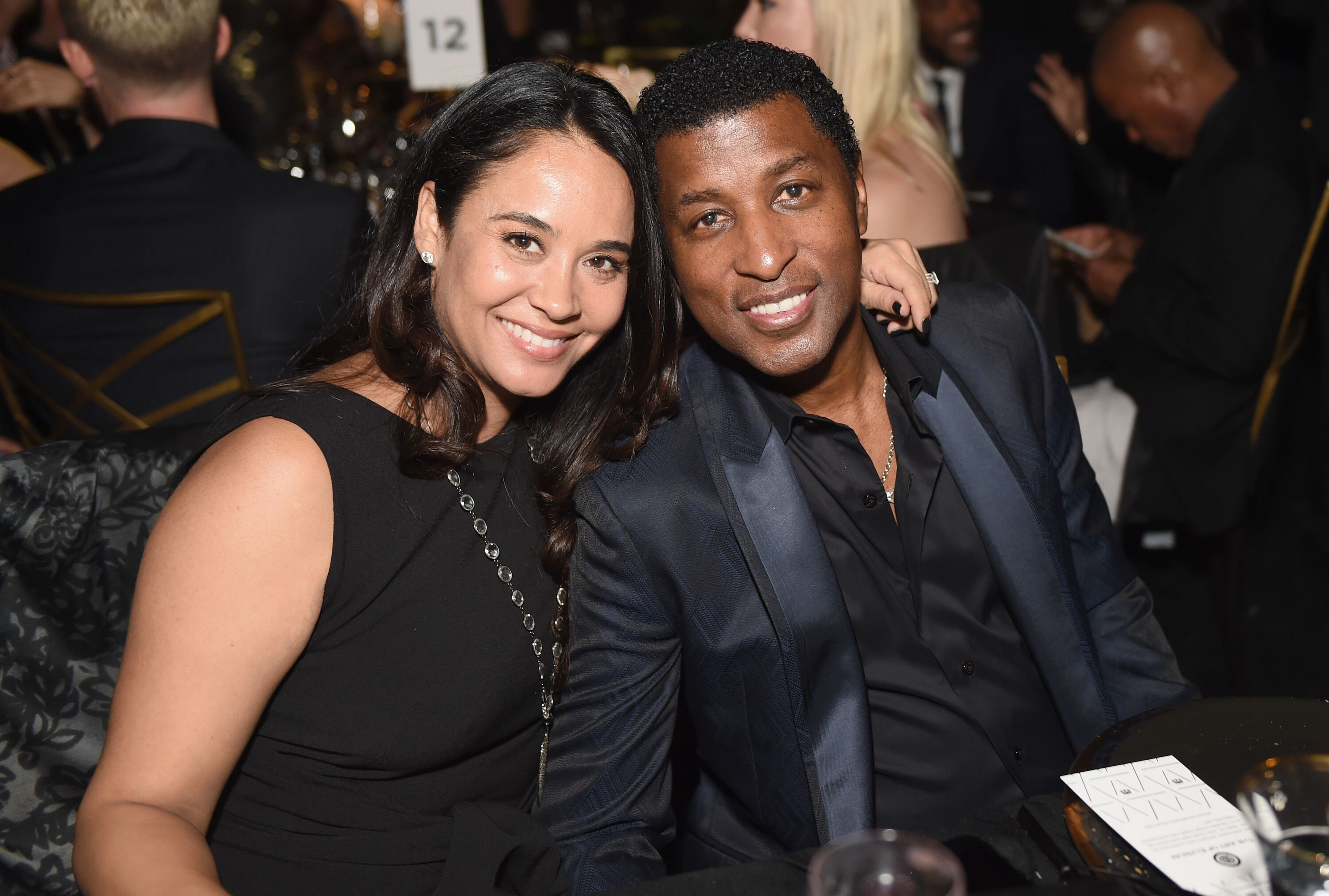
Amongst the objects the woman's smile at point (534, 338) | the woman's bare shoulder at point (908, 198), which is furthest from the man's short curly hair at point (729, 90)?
the woman's bare shoulder at point (908, 198)

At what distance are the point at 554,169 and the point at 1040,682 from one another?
1.08 metres

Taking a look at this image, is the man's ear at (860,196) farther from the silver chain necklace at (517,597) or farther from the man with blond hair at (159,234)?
the man with blond hair at (159,234)

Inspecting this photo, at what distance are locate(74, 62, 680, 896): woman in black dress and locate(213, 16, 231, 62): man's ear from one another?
4.38 feet

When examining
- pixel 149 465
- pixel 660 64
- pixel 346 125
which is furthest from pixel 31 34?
pixel 149 465

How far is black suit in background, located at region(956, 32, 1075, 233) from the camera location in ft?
→ 15.5

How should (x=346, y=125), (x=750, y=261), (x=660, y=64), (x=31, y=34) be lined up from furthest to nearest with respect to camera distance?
(x=660, y=64) → (x=31, y=34) → (x=346, y=125) → (x=750, y=261)

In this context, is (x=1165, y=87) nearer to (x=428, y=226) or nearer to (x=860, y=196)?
(x=860, y=196)

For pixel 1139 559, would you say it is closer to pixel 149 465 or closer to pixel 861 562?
pixel 861 562

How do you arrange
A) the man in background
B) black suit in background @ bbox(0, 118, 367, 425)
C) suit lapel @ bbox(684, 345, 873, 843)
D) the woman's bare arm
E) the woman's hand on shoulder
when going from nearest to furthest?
the woman's bare arm
suit lapel @ bbox(684, 345, 873, 843)
the woman's hand on shoulder
black suit in background @ bbox(0, 118, 367, 425)
the man in background

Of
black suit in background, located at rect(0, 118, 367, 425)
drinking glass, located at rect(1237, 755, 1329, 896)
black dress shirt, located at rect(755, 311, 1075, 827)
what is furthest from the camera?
black suit in background, located at rect(0, 118, 367, 425)

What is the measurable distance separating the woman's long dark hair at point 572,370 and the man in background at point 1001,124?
3.32 m

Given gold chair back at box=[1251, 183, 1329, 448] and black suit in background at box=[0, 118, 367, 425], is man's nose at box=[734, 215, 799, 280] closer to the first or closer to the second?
black suit in background at box=[0, 118, 367, 425]

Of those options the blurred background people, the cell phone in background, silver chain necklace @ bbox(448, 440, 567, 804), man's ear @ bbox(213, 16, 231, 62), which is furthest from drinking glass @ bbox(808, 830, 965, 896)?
the blurred background people

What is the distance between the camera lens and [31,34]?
156 inches
